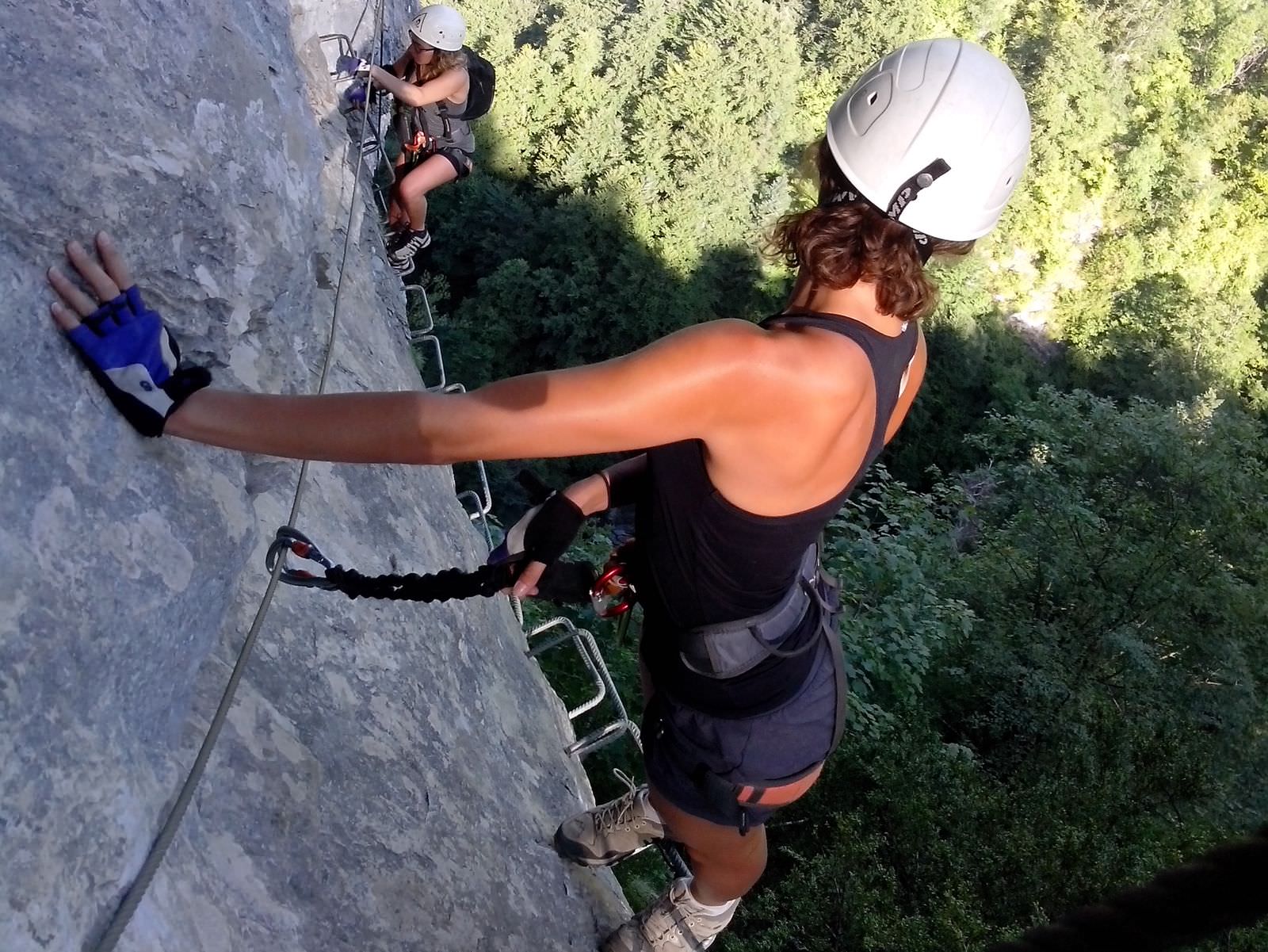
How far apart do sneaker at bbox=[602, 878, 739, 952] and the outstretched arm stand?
1.86 metres

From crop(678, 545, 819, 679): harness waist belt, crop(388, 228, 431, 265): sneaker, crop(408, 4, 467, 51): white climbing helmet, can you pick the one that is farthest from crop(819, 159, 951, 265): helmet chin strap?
crop(388, 228, 431, 265): sneaker

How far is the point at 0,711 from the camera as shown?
1.30 meters

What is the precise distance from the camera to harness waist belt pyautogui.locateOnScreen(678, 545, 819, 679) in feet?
6.86

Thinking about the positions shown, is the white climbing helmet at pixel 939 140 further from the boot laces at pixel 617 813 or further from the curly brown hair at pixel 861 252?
the boot laces at pixel 617 813

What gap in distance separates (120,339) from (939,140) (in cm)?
155

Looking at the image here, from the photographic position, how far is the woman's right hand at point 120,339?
1.51 meters

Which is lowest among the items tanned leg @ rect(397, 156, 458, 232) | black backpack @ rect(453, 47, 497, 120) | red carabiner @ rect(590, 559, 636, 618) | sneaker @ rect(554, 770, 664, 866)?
tanned leg @ rect(397, 156, 458, 232)

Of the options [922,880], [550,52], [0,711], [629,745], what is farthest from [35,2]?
[550,52]

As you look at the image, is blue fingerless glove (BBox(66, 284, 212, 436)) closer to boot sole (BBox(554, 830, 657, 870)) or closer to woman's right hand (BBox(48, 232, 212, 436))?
woman's right hand (BBox(48, 232, 212, 436))

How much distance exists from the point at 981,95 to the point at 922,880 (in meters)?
5.37

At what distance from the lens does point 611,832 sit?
9.75 ft

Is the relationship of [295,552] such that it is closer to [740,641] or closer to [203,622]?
[203,622]

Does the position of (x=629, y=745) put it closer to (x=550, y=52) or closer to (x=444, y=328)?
(x=444, y=328)

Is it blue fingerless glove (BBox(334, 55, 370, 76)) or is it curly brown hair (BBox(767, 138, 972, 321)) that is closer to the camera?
curly brown hair (BBox(767, 138, 972, 321))
